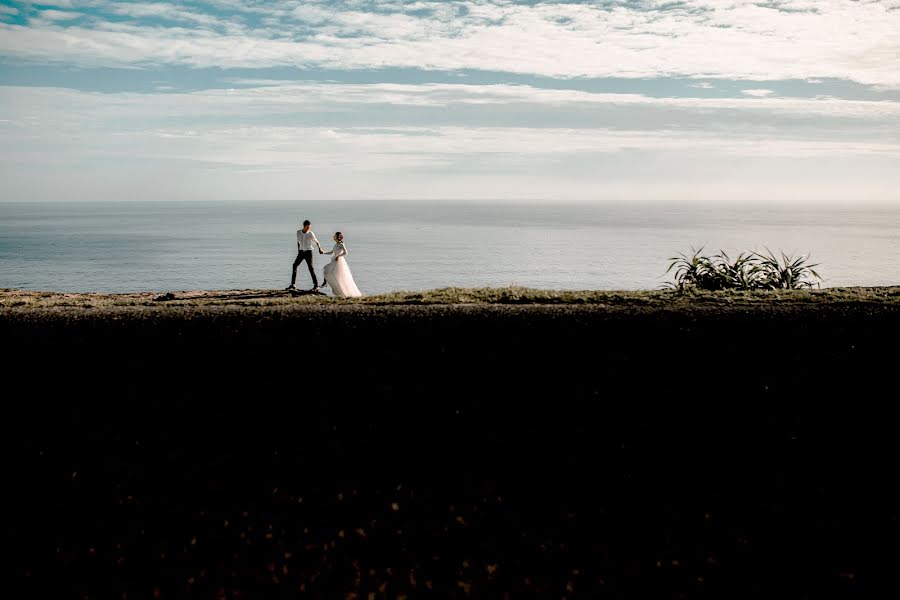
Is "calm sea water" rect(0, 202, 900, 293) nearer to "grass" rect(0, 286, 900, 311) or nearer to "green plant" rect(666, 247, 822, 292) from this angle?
"green plant" rect(666, 247, 822, 292)

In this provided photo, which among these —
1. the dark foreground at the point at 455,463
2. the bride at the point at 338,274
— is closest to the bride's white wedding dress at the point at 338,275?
the bride at the point at 338,274

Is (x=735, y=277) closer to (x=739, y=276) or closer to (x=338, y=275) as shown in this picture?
(x=739, y=276)

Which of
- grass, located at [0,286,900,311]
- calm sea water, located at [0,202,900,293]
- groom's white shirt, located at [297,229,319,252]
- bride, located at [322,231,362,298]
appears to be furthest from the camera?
calm sea water, located at [0,202,900,293]

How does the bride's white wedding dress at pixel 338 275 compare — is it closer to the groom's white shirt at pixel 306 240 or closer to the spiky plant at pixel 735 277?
the groom's white shirt at pixel 306 240

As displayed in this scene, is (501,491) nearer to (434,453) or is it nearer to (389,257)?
(434,453)

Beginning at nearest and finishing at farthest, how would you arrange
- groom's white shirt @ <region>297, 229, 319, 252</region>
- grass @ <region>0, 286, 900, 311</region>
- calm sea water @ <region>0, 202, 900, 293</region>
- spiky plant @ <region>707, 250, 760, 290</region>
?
grass @ <region>0, 286, 900, 311</region> → spiky plant @ <region>707, 250, 760, 290</region> → groom's white shirt @ <region>297, 229, 319, 252</region> → calm sea water @ <region>0, 202, 900, 293</region>

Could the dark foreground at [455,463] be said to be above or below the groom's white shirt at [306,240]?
below

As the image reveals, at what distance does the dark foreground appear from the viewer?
4766mm

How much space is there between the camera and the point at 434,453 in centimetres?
664

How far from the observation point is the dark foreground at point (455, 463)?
4.77 metres

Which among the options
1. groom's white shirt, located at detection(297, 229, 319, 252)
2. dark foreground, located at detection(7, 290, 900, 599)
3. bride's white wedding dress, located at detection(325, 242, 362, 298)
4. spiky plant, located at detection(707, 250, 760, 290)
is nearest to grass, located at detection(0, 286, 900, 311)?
spiky plant, located at detection(707, 250, 760, 290)

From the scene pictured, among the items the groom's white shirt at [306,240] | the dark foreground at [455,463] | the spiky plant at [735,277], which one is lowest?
the dark foreground at [455,463]

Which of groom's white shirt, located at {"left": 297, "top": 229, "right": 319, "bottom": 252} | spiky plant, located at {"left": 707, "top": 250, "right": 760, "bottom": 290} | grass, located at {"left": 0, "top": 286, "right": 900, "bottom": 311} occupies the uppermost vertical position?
groom's white shirt, located at {"left": 297, "top": 229, "right": 319, "bottom": 252}

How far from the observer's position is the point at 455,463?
254 inches
